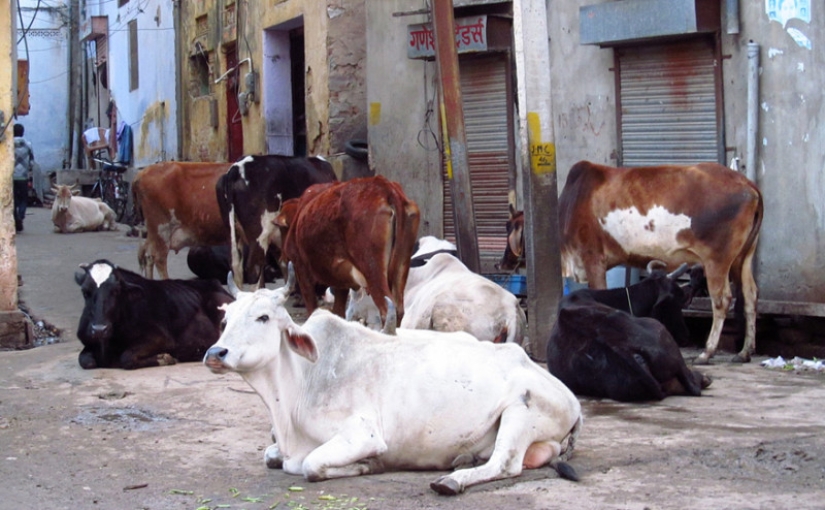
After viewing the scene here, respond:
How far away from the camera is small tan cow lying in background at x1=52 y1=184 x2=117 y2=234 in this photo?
19500 millimetres

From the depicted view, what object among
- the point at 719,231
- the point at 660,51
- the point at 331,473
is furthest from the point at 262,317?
the point at 660,51

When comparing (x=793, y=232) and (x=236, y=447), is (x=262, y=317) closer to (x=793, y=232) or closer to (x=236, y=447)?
(x=236, y=447)

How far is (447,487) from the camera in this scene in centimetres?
476

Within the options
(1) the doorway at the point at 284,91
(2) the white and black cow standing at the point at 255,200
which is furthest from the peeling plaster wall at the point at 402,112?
(1) the doorway at the point at 284,91

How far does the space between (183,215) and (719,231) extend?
5.61 metres

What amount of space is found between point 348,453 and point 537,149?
370 centimetres

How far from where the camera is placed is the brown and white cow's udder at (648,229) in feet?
28.6

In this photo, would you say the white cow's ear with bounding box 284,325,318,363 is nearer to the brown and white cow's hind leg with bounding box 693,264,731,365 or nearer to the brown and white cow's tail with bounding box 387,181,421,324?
the brown and white cow's tail with bounding box 387,181,421,324

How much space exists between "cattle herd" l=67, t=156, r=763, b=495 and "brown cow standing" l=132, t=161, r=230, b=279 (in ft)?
0.05

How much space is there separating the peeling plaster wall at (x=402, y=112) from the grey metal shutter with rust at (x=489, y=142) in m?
0.51

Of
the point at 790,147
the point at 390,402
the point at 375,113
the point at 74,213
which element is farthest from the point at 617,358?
the point at 74,213

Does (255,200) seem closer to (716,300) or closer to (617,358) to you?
(716,300)

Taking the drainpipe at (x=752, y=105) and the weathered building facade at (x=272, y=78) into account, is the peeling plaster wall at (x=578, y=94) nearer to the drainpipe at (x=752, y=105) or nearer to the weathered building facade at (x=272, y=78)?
the drainpipe at (x=752, y=105)

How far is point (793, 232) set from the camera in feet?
30.0
